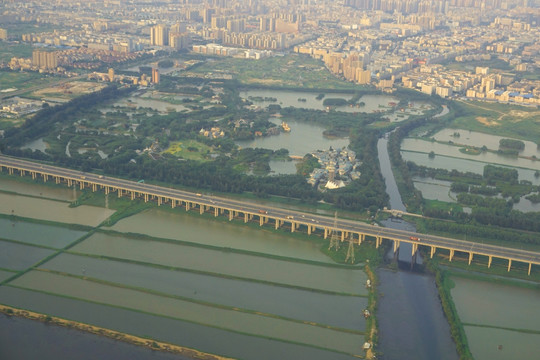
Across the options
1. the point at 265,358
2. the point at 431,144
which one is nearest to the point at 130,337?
the point at 265,358

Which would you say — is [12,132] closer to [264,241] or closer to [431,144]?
[264,241]

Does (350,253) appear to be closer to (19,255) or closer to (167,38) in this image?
(19,255)

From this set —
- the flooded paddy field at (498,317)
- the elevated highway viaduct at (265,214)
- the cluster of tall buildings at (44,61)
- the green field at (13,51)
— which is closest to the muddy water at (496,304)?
the flooded paddy field at (498,317)

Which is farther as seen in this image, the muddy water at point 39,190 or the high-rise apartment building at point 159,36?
the high-rise apartment building at point 159,36

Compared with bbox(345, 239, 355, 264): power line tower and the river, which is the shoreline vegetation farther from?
bbox(345, 239, 355, 264): power line tower

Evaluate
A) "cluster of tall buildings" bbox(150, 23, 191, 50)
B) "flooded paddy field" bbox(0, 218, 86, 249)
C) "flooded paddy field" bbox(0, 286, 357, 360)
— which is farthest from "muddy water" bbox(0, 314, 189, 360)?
"cluster of tall buildings" bbox(150, 23, 191, 50)

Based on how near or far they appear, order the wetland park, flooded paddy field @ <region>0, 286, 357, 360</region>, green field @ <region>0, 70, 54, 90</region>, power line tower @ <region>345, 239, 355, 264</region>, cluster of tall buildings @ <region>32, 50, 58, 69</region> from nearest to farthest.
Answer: flooded paddy field @ <region>0, 286, 357, 360</region>
the wetland park
power line tower @ <region>345, 239, 355, 264</region>
green field @ <region>0, 70, 54, 90</region>
cluster of tall buildings @ <region>32, 50, 58, 69</region>

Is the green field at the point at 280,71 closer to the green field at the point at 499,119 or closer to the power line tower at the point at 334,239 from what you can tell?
the green field at the point at 499,119
